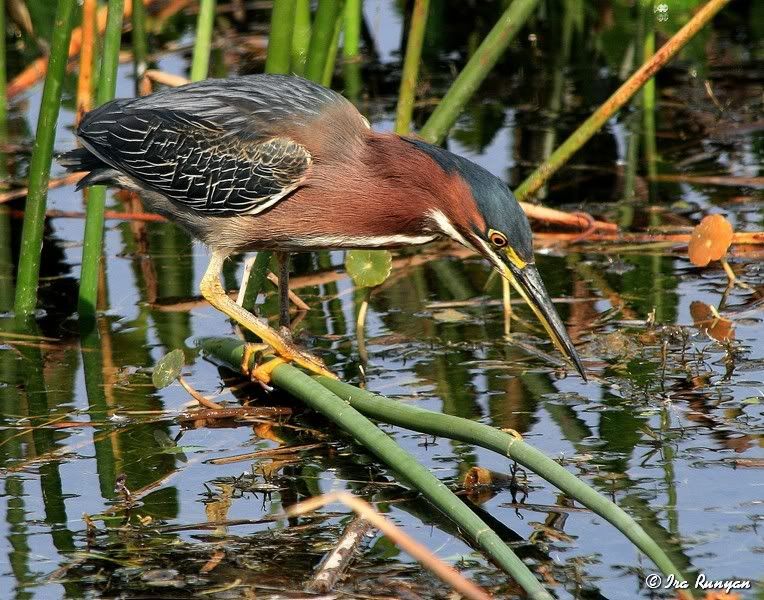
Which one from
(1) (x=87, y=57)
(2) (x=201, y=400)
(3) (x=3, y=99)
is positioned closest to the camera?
(2) (x=201, y=400)

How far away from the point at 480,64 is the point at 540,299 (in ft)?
5.29

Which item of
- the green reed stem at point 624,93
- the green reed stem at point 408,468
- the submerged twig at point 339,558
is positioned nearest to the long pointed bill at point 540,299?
the green reed stem at point 408,468

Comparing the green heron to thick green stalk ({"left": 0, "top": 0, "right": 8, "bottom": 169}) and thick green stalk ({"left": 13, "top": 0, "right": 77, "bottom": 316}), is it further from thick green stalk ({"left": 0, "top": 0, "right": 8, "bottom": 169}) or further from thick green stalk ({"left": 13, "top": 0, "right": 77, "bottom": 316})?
thick green stalk ({"left": 0, "top": 0, "right": 8, "bottom": 169})

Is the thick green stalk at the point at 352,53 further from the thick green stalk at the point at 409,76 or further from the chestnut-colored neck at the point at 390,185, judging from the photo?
→ the chestnut-colored neck at the point at 390,185

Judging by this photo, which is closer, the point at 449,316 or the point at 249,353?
the point at 249,353

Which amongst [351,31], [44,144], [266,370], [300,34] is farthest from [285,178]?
[351,31]

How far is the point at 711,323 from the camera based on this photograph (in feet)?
19.7

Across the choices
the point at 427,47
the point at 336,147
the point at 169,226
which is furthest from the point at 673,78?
the point at 336,147

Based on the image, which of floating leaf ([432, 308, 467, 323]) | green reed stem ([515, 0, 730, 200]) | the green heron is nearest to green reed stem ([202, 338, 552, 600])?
the green heron

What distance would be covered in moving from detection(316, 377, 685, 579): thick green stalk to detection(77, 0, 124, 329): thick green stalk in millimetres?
1643

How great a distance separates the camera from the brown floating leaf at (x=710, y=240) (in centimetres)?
616

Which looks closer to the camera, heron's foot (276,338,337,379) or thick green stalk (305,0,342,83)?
heron's foot (276,338,337,379)

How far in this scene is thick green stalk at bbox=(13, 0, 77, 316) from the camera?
18.4 ft

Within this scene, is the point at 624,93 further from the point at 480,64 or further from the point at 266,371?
the point at 266,371
